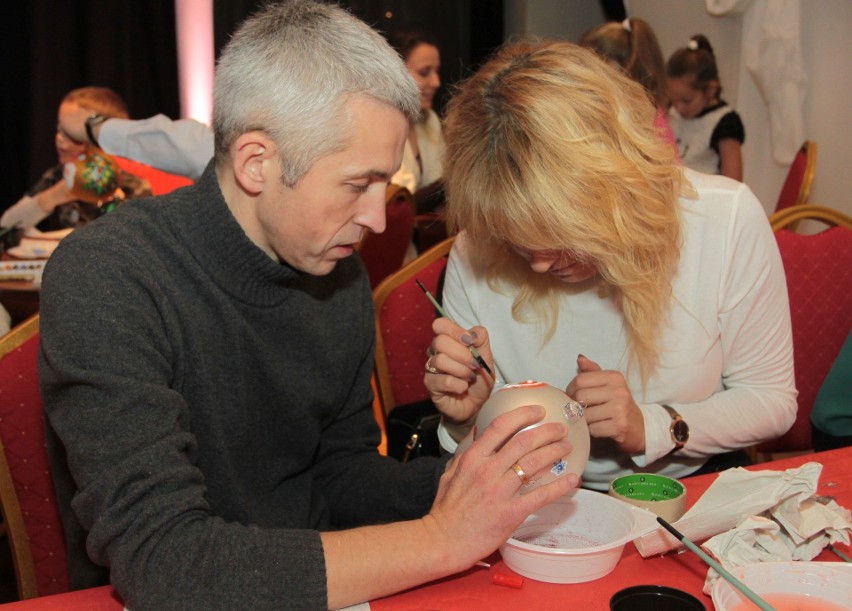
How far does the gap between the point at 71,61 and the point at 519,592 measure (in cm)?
561

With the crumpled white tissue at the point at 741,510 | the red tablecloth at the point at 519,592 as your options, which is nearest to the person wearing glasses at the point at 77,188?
the red tablecloth at the point at 519,592

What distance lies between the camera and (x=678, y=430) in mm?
1436

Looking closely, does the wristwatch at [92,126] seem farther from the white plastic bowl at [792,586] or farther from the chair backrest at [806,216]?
the white plastic bowl at [792,586]

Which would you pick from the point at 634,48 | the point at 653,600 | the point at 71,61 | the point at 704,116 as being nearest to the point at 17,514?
the point at 653,600

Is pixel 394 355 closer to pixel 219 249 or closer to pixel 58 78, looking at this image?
pixel 219 249

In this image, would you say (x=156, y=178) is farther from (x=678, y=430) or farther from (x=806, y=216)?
(x=678, y=430)

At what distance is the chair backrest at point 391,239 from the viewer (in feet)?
9.46

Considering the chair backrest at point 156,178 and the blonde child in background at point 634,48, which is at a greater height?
the blonde child in background at point 634,48

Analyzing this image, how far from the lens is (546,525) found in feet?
3.77

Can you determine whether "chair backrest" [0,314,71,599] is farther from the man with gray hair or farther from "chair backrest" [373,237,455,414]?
"chair backrest" [373,237,455,414]

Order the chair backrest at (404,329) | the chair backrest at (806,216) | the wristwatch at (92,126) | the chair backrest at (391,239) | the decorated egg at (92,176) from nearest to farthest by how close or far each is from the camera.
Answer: the chair backrest at (404,329)
the chair backrest at (806,216)
the wristwatch at (92,126)
the chair backrest at (391,239)
the decorated egg at (92,176)

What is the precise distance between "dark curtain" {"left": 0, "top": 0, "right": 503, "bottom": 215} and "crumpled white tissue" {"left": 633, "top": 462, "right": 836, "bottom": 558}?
15.2 ft

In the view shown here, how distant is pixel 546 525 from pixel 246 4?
5.91 m

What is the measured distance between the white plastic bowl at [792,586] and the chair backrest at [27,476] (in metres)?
0.96
